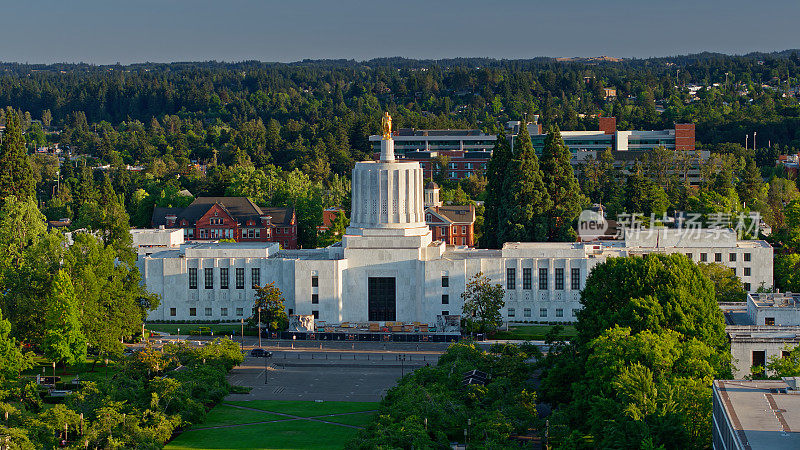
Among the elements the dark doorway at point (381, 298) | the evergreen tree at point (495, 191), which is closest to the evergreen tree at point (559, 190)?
the evergreen tree at point (495, 191)

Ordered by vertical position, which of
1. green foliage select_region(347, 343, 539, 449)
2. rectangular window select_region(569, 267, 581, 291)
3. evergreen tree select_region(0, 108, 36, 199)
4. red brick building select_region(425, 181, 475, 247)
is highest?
evergreen tree select_region(0, 108, 36, 199)

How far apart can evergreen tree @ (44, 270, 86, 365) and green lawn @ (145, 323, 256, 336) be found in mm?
15234

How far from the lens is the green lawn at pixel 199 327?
97.6 meters

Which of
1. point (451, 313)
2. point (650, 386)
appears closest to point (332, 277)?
point (451, 313)

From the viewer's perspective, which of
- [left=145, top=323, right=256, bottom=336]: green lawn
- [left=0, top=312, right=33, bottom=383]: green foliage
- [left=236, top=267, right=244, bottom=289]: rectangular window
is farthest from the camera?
[left=236, top=267, right=244, bottom=289]: rectangular window

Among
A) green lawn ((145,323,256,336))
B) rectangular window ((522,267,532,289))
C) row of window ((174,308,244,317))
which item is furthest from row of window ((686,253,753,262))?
row of window ((174,308,244,317))

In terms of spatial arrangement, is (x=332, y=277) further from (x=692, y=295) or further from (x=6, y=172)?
(x=6, y=172)

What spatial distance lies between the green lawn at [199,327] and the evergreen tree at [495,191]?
32.6 m

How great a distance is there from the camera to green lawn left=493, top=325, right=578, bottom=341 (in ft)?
307

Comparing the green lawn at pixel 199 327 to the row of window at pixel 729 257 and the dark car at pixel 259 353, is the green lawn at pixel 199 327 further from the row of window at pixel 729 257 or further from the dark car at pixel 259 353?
the row of window at pixel 729 257

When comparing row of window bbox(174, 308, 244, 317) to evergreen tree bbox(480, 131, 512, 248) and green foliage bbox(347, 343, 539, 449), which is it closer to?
evergreen tree bbox(480, 131, 512, 248)

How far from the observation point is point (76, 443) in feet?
210

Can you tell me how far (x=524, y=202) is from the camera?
11806cm

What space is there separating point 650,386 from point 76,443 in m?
30.7
